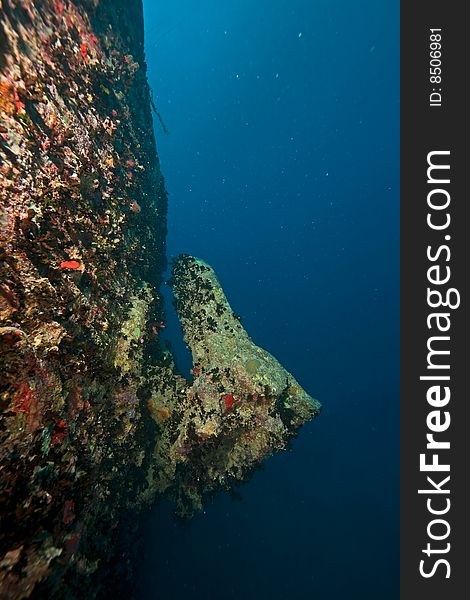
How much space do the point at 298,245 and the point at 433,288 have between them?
294 ft

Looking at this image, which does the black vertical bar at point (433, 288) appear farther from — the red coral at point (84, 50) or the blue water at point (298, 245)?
the blue water at point (298, 245)

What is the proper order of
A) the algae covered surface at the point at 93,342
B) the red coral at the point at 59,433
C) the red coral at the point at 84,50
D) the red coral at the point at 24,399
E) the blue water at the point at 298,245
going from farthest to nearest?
the blue water at the point at 298,245 → the red coral at the point at 84,50 → the red coral at the point at 59,433 → the algae covered surface at the point at 93,342 → the red coral at the point at 24,399

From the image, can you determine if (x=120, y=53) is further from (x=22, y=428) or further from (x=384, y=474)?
(x=384, y=474)

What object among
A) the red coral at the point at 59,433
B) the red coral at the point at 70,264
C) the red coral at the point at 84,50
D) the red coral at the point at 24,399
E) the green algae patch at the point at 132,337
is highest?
the red coral at the point at 84,50

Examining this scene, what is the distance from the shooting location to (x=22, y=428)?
3.72m

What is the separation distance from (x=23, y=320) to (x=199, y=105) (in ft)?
433

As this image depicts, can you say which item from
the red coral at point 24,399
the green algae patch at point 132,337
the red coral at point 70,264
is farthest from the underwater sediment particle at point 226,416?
the red coral at point 24,399

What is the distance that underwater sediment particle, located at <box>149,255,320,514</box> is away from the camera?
7.85 meters

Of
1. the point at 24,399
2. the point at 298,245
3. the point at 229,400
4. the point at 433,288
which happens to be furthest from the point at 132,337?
the point at 298,245

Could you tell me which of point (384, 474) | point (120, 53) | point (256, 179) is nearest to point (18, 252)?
point (120, 53)

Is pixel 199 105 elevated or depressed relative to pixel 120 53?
elevated

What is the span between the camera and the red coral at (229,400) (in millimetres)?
7914

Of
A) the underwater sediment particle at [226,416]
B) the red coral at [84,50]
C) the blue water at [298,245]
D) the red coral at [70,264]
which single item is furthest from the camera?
the blue water at [298,245]

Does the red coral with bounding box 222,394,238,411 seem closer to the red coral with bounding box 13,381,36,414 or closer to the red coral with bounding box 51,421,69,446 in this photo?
the red coral with bounding box 51,421,69,446
